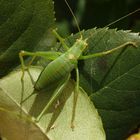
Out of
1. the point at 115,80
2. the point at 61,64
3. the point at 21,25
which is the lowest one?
the point at 115,80

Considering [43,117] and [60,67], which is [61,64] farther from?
[43,117]

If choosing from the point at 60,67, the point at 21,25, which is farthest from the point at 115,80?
the point at 21,25

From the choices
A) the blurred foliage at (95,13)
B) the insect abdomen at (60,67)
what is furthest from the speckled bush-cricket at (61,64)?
the blurred foliage at (95,13)

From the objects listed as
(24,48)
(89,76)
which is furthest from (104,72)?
(24,48)

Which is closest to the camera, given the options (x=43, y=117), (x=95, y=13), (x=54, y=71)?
(x=43, y=117)

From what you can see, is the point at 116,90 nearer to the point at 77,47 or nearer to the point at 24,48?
the point at 77,47

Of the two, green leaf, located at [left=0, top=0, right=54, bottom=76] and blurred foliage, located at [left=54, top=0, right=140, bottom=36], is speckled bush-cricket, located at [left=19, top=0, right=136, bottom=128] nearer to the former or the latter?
green leaf, located at [left=0, top=0, right=54, bottom=76]

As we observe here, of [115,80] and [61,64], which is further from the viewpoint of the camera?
[61,64]

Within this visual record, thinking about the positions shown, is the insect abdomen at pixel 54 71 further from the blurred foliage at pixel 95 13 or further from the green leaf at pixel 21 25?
the blurred foliage at pixel 95 13
